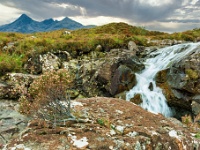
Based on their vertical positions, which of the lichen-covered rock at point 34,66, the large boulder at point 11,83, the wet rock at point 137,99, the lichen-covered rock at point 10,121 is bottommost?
the wet rock at point 137,99

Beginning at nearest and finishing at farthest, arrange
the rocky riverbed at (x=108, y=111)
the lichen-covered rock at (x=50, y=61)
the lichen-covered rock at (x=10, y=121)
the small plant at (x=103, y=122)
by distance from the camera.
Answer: the rocky riverbed at (x=108, y=111)
the small plant at (x=103, y=122)
the lichen-covered rock at (x=10, y=121)
the lichen-covered rock at (x=50, y=61)

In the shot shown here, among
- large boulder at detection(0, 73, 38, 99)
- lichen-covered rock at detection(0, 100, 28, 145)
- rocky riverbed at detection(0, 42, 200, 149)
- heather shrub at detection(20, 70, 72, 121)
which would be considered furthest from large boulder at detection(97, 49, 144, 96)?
heather shrub at detection(20, 70, 72, 121)

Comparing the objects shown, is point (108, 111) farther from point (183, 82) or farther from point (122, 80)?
point (183, 82)

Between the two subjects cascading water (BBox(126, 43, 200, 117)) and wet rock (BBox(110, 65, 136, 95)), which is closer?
cascading water (BBox(126, 43, 200, 117))

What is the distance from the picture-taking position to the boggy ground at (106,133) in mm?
4723

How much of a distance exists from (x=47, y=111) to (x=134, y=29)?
43.9m

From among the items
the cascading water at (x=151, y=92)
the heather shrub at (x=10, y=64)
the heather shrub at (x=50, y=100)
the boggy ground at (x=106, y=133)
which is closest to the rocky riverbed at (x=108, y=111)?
the boggy ground at (x=106, y=133)

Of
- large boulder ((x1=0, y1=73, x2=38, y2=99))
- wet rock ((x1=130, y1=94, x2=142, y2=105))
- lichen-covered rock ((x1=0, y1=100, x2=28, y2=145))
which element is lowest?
wet rock ((x1=130, y1=94, x2=142, y2=105))

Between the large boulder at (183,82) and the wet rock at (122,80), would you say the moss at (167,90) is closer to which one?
the large boulder at (183,82)

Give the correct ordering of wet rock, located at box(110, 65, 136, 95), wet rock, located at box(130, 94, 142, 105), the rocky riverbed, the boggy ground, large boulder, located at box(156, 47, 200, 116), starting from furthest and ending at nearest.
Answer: wet rock, located at box(110, 65, 136, 95), wet rock, located at box(130, 94, 142, 105), large boulder, located at box(156, 47, 200, 116), the rocky riverbed, the boggy ground

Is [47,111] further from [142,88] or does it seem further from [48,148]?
[142,88]

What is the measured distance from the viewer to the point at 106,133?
5.16 m

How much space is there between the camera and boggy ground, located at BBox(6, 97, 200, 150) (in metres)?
4.72

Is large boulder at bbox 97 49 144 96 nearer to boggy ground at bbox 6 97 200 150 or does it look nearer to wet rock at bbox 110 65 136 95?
wet rock at bbox 110 65 136 95
